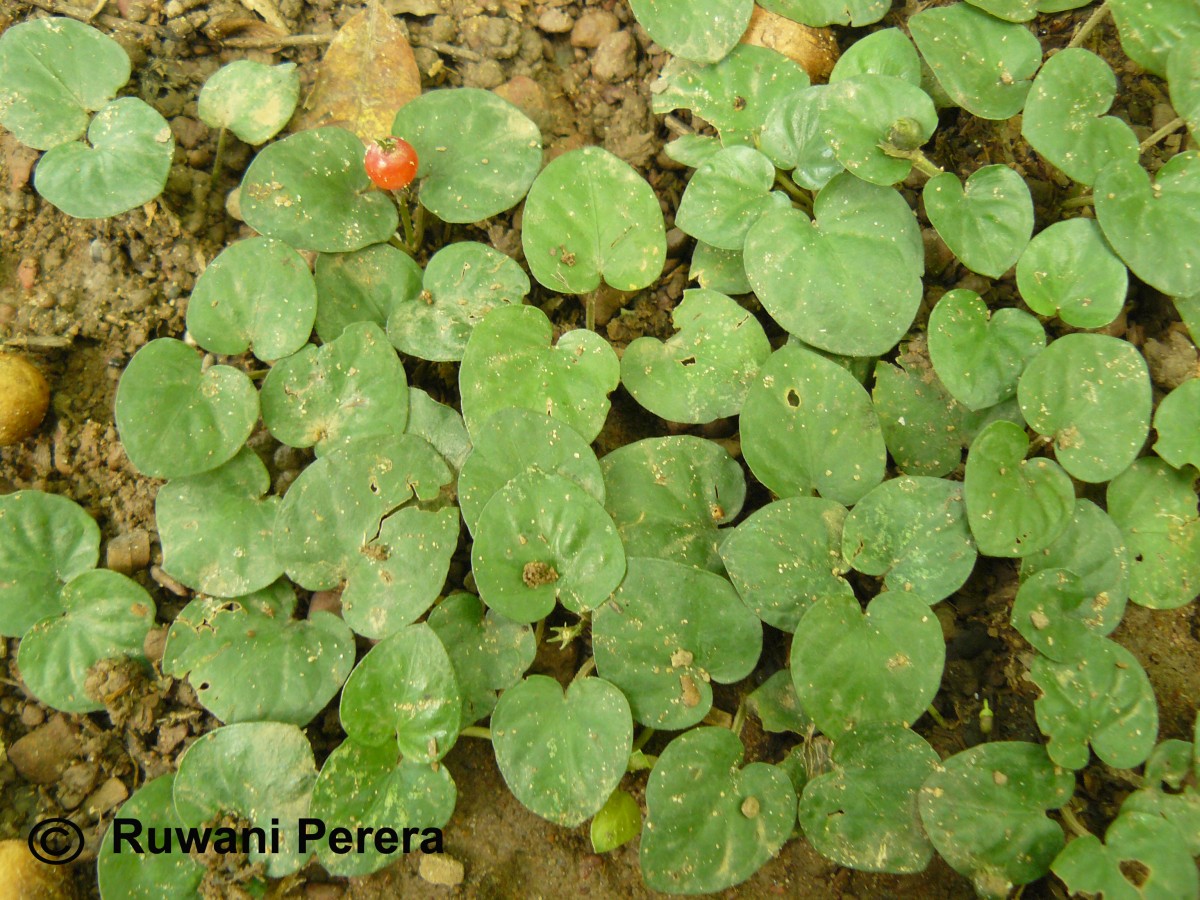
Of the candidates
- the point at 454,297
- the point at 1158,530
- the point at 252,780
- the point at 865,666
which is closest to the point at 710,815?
the point at 865,666

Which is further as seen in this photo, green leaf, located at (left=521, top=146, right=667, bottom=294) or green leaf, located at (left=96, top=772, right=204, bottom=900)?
green leaf, located at (left=521, top=146, right=667, bottom=294)

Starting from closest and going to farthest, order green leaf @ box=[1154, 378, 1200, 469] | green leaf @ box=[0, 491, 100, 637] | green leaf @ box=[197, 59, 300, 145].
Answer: green leaf @ box=[1154, 378, 1200, 469] < green leaf @ box=[0, 491, 100, 637] < green leaf @ box=[197, 59, 300, 145]

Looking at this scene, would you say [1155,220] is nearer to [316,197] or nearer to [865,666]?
[865,666]

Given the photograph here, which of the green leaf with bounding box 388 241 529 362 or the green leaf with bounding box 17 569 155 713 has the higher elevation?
the green leaf with bounding box 388 241 529 362

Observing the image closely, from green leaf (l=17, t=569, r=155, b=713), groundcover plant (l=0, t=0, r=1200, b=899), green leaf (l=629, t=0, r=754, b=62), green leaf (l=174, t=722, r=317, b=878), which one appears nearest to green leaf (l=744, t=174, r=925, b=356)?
groundcover plant (l=0, t=0, r=1200, b=899)

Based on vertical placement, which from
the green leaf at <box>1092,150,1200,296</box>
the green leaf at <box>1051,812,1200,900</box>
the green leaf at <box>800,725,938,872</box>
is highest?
the green leaf at <box>1092,150,1200,296</box>

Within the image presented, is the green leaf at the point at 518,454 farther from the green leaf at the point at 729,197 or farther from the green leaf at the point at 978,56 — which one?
the green leaf at the point at 978,56

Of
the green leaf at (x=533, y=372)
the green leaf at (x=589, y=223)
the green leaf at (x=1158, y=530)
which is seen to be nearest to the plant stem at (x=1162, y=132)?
the green leaf at (x=1158, y=530)

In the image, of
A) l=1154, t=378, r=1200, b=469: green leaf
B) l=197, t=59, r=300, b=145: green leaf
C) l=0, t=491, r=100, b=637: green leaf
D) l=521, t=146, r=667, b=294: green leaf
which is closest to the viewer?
l=1154, t=378, r=1200, b=469: green leaf

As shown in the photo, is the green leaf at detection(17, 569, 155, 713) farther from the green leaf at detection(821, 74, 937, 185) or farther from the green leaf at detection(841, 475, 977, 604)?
the green leaf at detection(821, 74, 937, 185)
